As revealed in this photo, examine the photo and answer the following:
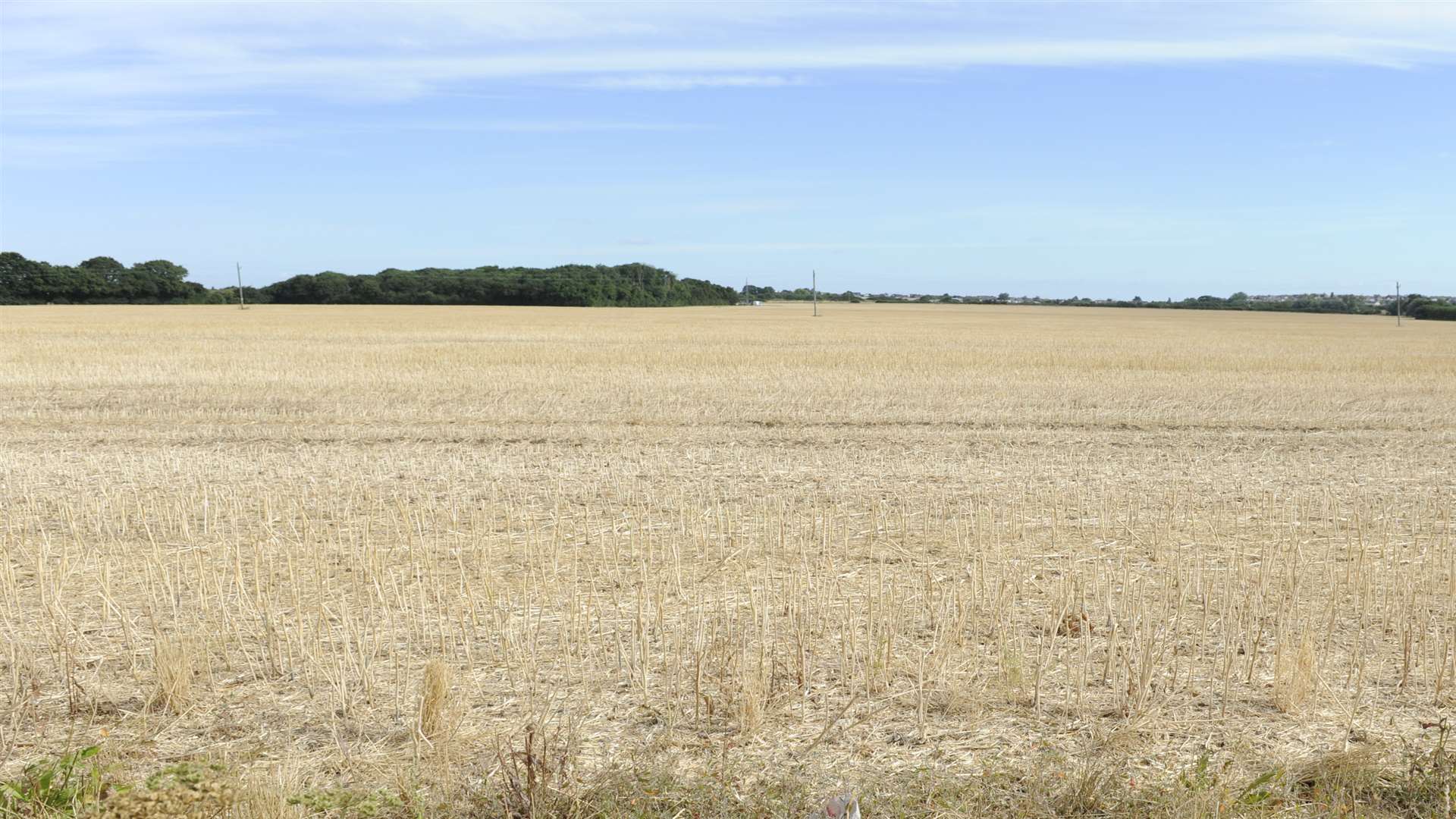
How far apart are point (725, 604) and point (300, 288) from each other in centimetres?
10280

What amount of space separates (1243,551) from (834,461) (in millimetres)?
5807

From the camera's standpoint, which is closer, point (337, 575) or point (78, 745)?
point (78, 745)

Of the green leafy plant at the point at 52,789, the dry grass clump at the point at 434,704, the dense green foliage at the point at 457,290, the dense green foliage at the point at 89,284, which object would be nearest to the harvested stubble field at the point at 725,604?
the dry grass clump at the point at 434,704

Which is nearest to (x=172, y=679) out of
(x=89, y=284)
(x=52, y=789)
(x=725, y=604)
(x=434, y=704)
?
(x=52, y=789)

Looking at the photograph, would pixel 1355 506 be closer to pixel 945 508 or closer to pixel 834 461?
pixel 945 508

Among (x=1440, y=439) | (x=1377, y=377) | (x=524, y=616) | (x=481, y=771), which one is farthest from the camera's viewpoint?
(x=1377, y=377)

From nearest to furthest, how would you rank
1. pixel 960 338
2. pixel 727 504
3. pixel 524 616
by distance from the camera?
pixel 524 616 < pixel 727 504 < pixel 960 338

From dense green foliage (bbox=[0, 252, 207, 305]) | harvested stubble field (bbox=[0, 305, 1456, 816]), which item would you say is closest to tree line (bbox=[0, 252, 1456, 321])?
dense green foliage (bbox=[0, 252, 207, 305])

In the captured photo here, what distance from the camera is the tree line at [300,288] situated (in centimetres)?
Result: 9531

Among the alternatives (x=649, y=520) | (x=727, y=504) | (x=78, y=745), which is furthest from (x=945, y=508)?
(x=78, y=745)

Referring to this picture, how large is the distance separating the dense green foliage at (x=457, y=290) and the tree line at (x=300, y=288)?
0.06 meters

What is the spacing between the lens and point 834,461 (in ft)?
47.3

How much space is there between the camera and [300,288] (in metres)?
103

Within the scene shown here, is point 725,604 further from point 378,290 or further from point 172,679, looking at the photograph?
point 378,290
